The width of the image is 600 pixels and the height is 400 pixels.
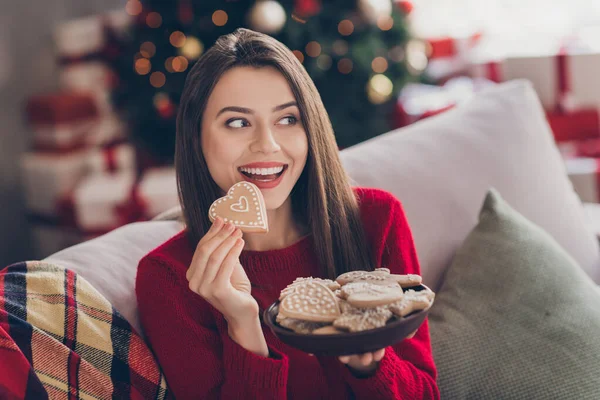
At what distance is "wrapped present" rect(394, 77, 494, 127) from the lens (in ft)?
10.9

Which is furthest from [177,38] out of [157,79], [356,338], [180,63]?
[356,338]

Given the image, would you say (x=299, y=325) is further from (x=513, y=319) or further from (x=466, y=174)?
(x=466, y=174)

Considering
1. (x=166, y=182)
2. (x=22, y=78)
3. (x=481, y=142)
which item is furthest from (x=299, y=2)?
(x=22, y=78)

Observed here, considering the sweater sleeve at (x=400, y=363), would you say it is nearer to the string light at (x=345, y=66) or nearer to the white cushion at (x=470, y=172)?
the white cushion at (x=470, y=172)

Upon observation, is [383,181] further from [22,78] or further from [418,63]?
[22,78]

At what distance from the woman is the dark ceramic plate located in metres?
0.20

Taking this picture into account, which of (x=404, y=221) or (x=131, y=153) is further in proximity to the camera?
(x=131, y=153)

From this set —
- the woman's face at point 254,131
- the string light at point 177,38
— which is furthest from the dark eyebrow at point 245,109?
the string light at point 177,38

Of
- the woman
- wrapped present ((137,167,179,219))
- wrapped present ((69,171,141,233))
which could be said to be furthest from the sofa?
wrapped present ((69,171,141,233))

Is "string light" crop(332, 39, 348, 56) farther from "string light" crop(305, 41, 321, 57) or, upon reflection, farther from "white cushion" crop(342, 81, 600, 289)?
"white cushion" crop(342, 81, 600, 289)

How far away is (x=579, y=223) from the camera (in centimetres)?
182

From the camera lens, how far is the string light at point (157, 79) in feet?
10.6

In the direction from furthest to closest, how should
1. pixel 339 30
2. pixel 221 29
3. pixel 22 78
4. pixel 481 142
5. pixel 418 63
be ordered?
pixel 22 78
pixel 418 63
pixel 339 30
pixel 221 29
pixel 481 142

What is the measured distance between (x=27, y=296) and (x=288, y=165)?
18.1 inches
